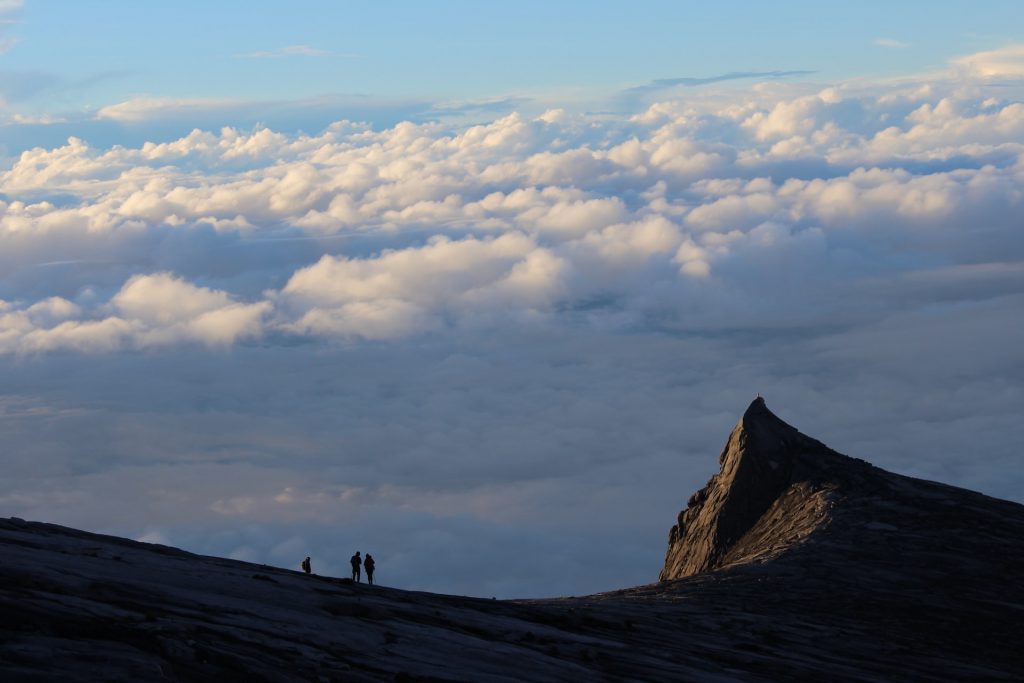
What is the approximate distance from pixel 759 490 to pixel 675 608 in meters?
21.9

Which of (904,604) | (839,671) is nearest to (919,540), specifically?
(904,604)

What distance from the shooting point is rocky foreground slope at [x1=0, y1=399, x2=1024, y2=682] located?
24953mm

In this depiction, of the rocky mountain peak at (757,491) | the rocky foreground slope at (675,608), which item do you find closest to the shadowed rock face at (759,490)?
the rocky mountain peak at (757,491)

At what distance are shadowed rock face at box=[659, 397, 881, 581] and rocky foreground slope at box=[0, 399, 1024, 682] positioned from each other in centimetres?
13

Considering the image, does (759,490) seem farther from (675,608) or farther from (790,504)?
(675,608)

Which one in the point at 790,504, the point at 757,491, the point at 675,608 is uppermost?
the point at 757,491

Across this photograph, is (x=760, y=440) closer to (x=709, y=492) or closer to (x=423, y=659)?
(x=709, y=492)

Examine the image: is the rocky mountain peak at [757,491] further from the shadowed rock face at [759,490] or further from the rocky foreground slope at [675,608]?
the rocky foreground slope at [675,608]

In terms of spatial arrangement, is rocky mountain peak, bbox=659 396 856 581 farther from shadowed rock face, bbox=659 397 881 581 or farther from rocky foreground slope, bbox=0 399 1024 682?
rocky foreground slope, bbox=0 399 1024 682

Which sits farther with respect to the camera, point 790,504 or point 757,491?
point 757,491

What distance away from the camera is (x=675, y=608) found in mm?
44656

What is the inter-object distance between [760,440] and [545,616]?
3068 cm

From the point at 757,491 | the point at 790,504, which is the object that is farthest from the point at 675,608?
the point at 757,491

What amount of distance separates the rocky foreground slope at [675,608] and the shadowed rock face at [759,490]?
0.13 meters
